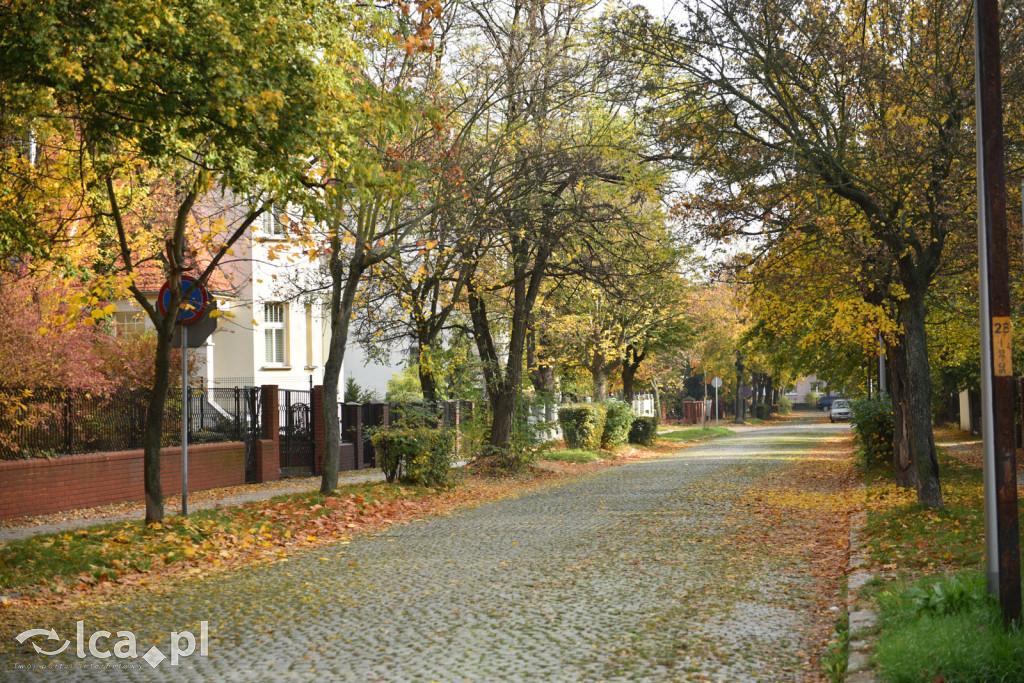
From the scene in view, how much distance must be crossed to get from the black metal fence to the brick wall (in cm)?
38

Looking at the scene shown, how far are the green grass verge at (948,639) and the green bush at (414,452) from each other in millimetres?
11925

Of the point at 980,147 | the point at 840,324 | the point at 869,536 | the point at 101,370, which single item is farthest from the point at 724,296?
the point at 980,147

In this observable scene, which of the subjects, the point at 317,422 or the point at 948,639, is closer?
the point at 948,639

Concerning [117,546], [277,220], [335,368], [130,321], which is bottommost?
[117,546]

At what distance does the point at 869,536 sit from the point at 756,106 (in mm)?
5695

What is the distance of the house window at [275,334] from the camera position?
31.1 m

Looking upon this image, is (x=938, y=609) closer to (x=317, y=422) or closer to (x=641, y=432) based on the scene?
(x=317, y=422)

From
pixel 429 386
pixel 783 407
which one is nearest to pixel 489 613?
pixel 429 386

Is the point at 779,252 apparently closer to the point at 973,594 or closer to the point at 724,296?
the point at 973,594

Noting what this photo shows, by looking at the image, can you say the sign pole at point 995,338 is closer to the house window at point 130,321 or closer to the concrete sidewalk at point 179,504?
the concrete sidewalk at point 179,504

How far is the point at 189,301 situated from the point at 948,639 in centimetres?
962

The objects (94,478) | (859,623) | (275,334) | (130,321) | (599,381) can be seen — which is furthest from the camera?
(599,381)

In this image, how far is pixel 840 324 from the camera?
18906 mm

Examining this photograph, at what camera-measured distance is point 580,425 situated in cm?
3234
